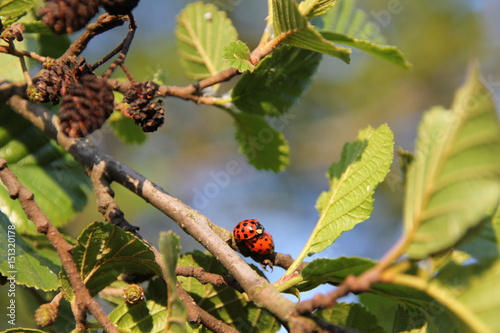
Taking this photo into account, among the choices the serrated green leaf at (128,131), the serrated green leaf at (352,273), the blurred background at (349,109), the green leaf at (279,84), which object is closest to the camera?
the serrated green leaf at (352,273)

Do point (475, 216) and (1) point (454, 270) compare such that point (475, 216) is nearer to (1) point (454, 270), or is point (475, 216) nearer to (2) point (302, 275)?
(1) point (454, 270)

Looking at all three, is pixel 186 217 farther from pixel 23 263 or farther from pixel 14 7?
pixel 14 7

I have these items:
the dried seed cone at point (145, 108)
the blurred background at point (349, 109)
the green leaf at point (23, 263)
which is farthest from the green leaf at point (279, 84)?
the blurred background at point (349, 109)

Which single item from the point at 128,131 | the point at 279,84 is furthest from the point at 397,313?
the point at 128,131

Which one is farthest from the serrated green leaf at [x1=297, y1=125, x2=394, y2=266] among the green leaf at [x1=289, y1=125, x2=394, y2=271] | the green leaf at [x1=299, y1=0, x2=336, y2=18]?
the green leaf at [x1=299, y1=0, x2=336, y2=18]

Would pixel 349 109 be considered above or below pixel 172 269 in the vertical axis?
above

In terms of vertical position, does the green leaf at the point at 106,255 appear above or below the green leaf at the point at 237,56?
below

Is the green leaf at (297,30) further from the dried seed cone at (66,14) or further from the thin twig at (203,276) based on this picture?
the thin twig at (203,276)

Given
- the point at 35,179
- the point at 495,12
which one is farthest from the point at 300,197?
the point at 35,179
